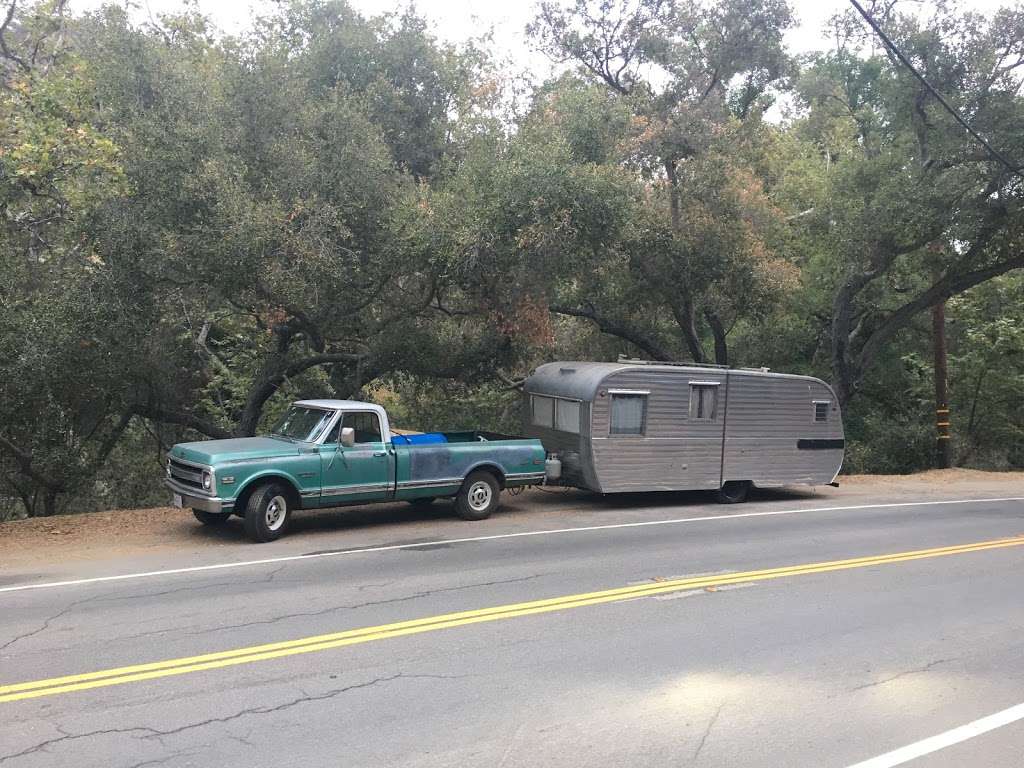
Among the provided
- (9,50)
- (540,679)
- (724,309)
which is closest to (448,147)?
Answer: (724,309)

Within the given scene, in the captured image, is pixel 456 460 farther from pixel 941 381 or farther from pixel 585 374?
pixel 941 381

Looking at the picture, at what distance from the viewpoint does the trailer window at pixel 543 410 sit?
50.9 feet

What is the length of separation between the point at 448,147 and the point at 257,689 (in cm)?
1529

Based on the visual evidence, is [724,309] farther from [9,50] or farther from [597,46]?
[9,50]

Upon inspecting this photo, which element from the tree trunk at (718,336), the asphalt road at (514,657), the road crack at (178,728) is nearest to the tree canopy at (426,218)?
the tree trunk at (718,336)

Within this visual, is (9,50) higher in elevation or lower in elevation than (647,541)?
higher

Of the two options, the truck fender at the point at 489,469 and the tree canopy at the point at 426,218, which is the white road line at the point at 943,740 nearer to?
the truck fender at the point at 489,469

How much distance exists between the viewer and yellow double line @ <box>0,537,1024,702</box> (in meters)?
5.73

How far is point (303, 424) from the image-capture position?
12.0 m

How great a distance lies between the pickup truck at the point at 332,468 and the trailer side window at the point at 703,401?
3.24m

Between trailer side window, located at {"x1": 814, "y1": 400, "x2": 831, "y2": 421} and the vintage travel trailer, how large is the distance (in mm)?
26

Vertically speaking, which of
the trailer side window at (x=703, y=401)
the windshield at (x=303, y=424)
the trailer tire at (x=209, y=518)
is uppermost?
the trailer side window at (x=703, y=401)

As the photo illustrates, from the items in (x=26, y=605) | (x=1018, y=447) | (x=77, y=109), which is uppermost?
(x=77, y=109)

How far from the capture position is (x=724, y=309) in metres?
21.0
